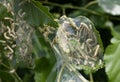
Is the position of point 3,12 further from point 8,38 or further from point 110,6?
point 110,6

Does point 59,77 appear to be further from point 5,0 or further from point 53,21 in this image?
point 5,0

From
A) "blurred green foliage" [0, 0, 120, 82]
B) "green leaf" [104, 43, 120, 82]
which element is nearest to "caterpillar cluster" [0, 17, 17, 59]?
"blurred green foliage" [0, 0, 120, 82]

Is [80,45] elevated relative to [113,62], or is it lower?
elevated

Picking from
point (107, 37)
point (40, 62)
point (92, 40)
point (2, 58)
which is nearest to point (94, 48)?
point (92, 40)

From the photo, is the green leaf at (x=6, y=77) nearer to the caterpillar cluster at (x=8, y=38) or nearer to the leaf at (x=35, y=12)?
the caterpillar cluster at (x=8, y=38)

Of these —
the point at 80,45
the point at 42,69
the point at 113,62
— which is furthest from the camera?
the point at 113,62

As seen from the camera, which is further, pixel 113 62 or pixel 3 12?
pixel 113 62

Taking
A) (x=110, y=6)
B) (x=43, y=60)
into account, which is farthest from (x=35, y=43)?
(x=110, y=6)
